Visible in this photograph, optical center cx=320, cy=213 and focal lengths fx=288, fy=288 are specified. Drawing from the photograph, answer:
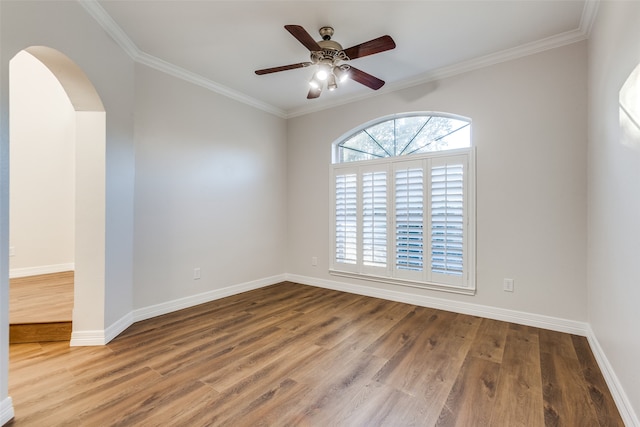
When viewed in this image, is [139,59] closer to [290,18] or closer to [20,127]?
[290,18]

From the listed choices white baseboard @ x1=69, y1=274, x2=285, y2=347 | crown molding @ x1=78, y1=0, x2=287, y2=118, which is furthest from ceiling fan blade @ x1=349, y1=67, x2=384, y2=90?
white baseboard @ x1=69, y1=274, x2=285, y2=347

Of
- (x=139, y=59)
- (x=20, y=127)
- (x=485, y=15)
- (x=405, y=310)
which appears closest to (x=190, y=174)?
(x=139, y=59)

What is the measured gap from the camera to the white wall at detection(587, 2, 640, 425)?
4.90ft

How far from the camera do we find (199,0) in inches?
88.1

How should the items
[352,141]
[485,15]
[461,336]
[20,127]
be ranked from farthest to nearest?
[352,141], [20,127], [461,336], [485,15]

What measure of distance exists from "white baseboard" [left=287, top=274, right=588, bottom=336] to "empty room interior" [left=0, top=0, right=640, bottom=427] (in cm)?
2

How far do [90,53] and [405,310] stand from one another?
3.87 m

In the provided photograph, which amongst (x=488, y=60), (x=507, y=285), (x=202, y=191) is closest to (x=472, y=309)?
(x=507, y=285)

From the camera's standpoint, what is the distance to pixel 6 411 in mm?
1554

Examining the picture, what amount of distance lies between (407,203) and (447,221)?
514 mm

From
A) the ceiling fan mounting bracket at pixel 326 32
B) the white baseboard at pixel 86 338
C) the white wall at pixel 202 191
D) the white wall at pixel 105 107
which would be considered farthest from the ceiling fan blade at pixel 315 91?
the white baseboard at pixel 86 338

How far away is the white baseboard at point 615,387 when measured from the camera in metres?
1.51

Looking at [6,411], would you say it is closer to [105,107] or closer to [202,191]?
[105,107]

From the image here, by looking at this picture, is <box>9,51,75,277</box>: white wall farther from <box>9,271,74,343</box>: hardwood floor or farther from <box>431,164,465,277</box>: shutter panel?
<box>431,164,465,277</box>: shutter panel
